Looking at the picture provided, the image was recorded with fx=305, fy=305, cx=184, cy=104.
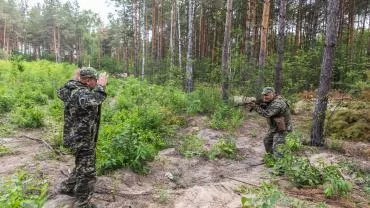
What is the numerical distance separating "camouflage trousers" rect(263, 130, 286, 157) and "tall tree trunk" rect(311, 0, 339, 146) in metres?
1.91

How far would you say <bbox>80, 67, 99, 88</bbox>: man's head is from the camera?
4602 mm

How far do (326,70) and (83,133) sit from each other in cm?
654

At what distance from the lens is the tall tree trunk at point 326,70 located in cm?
801

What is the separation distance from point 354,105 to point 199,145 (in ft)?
19.7

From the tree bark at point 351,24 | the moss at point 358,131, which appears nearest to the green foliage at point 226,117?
the moss at point 358,131

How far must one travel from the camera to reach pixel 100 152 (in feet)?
19.5

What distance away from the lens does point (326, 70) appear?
8125 mm

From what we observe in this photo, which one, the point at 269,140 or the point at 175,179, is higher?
the point at 269,140

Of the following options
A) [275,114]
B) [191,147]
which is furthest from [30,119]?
[275,114]

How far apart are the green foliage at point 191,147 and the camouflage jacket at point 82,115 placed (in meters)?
3.39

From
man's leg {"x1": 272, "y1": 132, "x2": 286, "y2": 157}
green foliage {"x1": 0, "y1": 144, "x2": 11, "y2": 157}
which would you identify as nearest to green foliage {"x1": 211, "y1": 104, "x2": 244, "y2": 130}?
man's leg {"x1": 272, "y1": 132, "x2": 286, "y2": 157}

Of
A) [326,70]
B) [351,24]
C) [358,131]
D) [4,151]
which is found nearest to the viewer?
[4,151]

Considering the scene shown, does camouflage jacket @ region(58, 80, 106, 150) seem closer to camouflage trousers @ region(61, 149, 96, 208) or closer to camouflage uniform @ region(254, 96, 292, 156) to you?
camouflage trousers @ region(61, 149, 96, 208)

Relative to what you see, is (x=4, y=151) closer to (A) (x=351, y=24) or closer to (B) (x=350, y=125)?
(B) (x=350, y=125)
